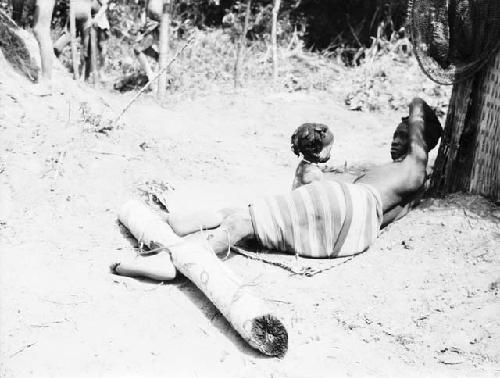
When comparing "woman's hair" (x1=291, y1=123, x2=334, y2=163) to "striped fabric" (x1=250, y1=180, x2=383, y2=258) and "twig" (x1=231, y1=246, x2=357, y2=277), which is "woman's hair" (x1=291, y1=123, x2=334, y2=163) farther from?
"twig" (x1=231, y1=246, x2=357, y2=277)

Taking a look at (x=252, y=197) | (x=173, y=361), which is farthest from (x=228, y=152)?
(x=173, y=361)

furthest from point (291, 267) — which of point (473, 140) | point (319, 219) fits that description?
point (473, 140)

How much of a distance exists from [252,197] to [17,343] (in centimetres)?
259

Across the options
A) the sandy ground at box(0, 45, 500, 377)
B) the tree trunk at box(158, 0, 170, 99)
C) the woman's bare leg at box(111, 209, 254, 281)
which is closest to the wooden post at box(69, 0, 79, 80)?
the tree trunk at box(158, 0, 170, 99)

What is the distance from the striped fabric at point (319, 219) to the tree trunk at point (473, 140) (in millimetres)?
583

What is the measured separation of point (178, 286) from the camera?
385cm

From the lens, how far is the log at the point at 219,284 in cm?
314

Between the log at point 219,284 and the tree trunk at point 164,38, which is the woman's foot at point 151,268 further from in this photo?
the tree trunk at point 164,38

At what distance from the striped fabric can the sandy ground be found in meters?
0.12

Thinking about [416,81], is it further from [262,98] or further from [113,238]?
[113,238]

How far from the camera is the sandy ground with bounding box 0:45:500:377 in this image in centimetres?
312

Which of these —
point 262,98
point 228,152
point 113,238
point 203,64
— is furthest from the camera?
point 203,64

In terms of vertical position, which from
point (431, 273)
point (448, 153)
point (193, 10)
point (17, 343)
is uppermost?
point (193, 10)

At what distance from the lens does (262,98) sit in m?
9.09
